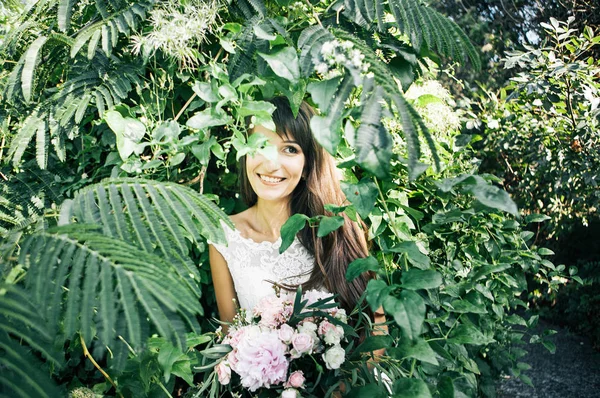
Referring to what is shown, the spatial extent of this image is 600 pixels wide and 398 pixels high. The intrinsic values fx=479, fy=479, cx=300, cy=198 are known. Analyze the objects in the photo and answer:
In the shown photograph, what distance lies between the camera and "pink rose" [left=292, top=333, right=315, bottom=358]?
1416 millimetres

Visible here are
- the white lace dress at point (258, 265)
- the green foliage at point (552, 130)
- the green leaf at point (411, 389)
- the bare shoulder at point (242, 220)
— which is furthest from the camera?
the green foliage at point (552, 130)

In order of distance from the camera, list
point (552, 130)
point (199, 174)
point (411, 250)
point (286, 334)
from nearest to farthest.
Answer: point (411, 250)
point (286, 334)
point (199, 174)
point (552, 130)

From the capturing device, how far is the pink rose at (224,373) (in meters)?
1.42

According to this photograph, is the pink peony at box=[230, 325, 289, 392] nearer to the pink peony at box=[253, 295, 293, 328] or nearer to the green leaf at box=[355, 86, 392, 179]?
the pink peony at box=[253, 295, 293, 328]

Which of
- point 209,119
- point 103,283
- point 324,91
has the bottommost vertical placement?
point 103,283

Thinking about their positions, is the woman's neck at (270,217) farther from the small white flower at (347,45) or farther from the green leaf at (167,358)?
the small white flower at (347,45)

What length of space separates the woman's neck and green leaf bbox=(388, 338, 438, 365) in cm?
123

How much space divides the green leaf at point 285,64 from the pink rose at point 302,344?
2.44ft

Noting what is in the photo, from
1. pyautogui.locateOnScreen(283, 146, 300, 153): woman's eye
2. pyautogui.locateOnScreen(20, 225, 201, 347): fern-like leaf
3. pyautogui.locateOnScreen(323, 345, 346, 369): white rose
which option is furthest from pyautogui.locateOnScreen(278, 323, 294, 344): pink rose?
pyautogui.locateOnScreen(283, 146, 300, 153): woman's eye

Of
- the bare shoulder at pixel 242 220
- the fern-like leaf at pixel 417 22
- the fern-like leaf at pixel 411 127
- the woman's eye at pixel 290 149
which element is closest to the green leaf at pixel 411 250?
the fern-like leaf at pixel 411 127

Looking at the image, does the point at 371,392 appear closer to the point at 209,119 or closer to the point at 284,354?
the point at 284,354

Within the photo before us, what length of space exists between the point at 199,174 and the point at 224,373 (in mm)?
773

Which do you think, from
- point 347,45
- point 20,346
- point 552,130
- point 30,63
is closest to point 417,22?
point 347,45

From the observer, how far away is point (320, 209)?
7.34 feet
